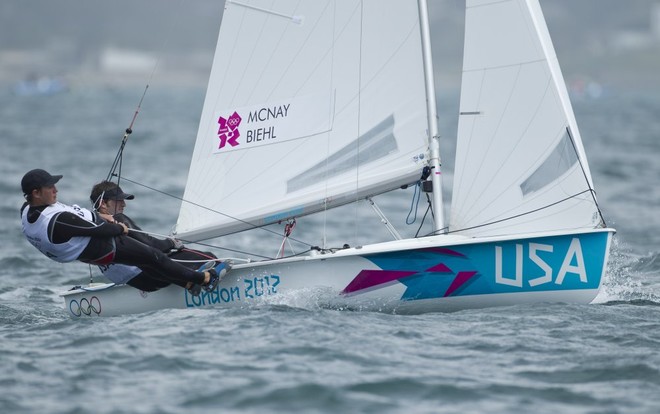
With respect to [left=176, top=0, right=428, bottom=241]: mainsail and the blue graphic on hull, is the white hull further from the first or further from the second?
[left=176, top=0, right=428, bottom=241]: mainsail

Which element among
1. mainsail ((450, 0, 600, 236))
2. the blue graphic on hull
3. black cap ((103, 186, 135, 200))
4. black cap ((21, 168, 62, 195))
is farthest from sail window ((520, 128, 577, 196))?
black cap ((21, 168, 62, 195))

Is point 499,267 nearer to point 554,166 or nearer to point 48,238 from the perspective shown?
point 554,166

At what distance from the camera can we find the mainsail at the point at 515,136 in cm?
730

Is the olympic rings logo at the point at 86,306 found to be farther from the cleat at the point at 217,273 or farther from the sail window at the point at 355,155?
the sail window at the point at 355,155

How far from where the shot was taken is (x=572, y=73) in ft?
375

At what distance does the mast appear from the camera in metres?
7.44

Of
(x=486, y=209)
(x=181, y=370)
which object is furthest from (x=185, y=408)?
(x=486, y=209)

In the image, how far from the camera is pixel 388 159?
768 centimetres

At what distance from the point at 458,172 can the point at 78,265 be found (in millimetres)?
4628

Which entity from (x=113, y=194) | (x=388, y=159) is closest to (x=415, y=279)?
(x=388, y=159)

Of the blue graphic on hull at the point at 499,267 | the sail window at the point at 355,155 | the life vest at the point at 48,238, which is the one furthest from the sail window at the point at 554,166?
the life vest at the point at 48,238

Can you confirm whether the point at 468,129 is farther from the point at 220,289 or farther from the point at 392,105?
the point at 220,289

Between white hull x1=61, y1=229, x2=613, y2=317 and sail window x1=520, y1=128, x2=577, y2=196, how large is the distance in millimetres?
468

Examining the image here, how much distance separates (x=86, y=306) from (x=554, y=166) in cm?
338
